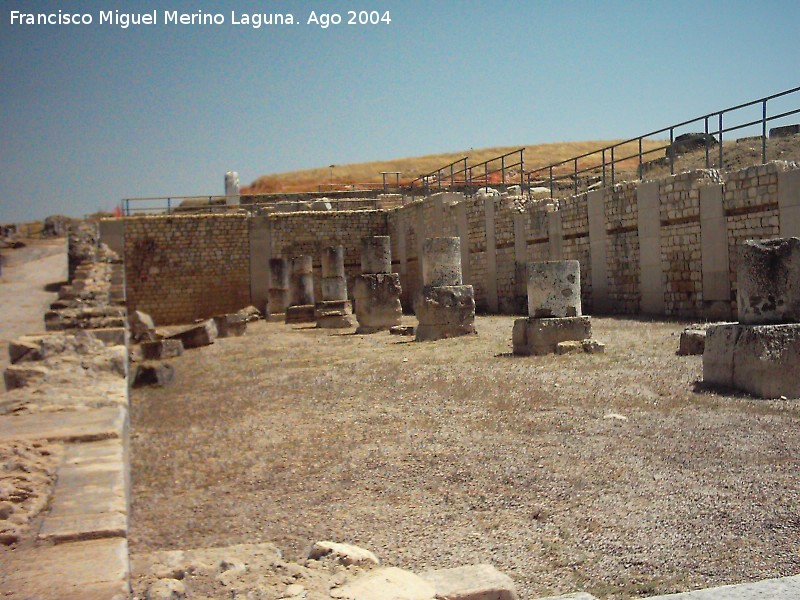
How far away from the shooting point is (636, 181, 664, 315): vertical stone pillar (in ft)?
51.8

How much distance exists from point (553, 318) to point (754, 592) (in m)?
7.98

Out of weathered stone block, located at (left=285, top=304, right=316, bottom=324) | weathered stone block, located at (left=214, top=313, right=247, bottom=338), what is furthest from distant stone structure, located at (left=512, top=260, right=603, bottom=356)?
weathered stone block, located at (left=285, top=304, right=316, bottom=324)

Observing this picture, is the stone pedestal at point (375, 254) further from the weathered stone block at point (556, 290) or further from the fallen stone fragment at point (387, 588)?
the fallen stone fragment at point (387, 588)

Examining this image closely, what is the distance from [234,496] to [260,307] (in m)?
24.3

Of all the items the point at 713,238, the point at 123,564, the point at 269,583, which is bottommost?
the point at 269,583

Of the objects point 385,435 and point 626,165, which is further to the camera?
point 626,165

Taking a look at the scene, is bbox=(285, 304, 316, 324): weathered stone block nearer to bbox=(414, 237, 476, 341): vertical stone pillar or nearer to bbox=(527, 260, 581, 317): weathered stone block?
bbox=(414, 237, 476, 341): vertical stone pillar

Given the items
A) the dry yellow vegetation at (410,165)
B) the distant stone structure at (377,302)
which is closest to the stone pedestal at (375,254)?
the distant stone structure at (377,302)

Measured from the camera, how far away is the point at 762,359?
7.05 m

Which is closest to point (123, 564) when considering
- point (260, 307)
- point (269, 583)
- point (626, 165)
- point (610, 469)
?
point (269, 583)

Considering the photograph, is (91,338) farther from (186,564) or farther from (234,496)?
(186,564)

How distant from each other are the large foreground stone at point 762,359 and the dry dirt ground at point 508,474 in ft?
0.88

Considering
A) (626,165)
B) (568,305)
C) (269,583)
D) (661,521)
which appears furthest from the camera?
(626,165)

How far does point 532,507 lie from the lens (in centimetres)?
475
